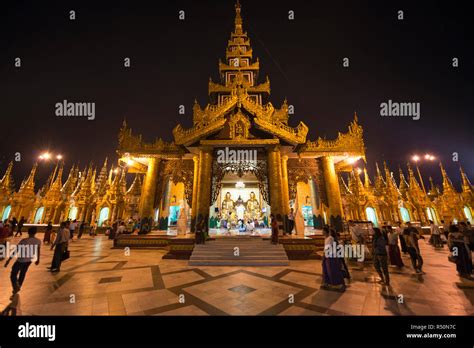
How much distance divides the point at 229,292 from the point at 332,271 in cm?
298

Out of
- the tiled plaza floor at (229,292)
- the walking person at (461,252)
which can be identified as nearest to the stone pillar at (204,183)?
the tiled plaza floor at (229,292)

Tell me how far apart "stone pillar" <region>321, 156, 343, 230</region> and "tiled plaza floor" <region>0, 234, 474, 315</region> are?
5942 millimetres

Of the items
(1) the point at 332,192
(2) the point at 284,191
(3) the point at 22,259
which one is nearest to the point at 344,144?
(1) the point at 332,192

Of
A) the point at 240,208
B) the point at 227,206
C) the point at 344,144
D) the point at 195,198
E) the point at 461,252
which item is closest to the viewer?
the point at 461,252

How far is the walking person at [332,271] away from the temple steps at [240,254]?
2.95 m

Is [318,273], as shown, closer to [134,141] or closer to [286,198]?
[286,198]

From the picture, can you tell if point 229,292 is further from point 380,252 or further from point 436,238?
point 436,238

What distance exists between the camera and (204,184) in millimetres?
12289

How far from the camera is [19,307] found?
394cm

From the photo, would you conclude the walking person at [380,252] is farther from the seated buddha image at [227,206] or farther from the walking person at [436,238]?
the seated buddha image at [227,206]

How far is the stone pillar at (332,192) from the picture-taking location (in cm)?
1321

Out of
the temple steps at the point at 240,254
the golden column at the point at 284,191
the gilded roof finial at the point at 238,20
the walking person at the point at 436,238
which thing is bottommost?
the walking person at the point at 436,238

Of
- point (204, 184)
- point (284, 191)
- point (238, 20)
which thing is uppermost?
point (238, 20)
